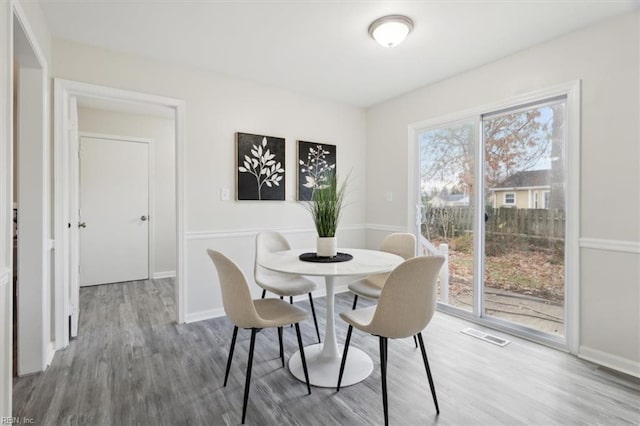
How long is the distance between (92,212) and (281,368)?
359 centimetres

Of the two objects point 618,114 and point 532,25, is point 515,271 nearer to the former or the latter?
point 618,114

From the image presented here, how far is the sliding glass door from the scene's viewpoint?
2.57m

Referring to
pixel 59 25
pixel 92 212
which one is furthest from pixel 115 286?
pixel 59 25

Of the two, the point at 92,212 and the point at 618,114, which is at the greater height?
the point at 618,114

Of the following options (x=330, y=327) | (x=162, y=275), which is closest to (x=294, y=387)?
(x=330, y=327)

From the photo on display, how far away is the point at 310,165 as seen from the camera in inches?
147

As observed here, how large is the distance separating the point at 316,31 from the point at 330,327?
7.06 feet

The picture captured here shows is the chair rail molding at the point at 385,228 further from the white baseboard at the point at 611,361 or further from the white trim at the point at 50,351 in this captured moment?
the white trim at the point at 50,351

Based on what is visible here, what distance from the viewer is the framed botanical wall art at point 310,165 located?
3.66 m

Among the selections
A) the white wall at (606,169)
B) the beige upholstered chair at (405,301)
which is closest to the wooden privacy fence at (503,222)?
the white wall at (606,169)

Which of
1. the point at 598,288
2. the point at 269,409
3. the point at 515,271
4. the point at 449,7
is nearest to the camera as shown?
the point at 269,409

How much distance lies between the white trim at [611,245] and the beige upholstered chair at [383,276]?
119 cm

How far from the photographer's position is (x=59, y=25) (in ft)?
7.58

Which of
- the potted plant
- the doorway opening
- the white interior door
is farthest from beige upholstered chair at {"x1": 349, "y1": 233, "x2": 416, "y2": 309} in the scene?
the white interior door
